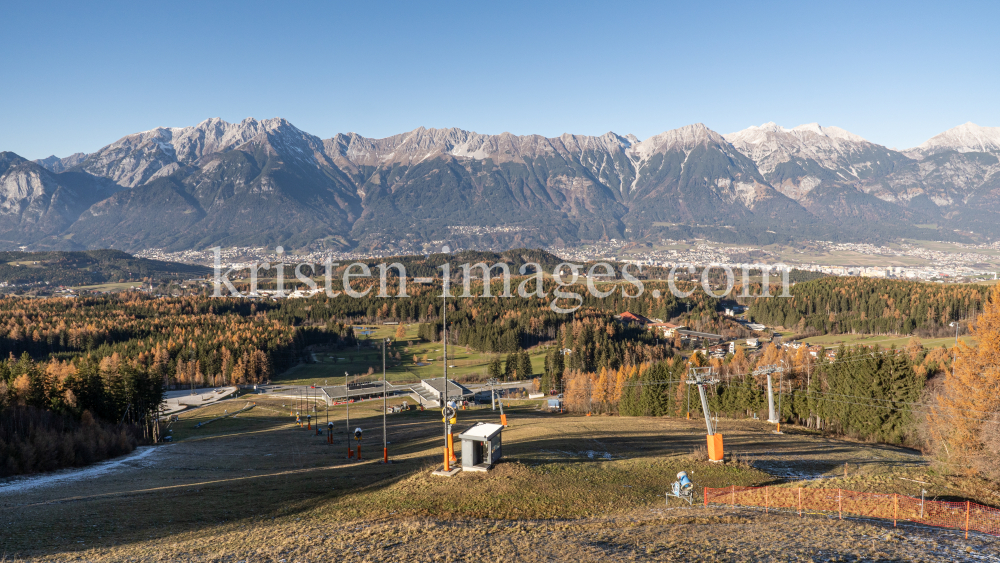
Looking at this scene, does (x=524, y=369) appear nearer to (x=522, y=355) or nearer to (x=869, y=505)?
(x=522, y=355)

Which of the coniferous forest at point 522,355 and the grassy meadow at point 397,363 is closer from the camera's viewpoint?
the coniferous forest at point 522,355

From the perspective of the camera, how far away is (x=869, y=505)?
931 inches

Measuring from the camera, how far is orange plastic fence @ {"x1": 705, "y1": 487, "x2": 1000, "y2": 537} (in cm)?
2177

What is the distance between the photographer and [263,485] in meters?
31.2

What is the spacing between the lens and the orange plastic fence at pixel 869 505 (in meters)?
21.8

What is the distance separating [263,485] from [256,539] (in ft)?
38.3

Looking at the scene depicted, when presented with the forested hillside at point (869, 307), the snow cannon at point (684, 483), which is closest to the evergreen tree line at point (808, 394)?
the snow cannon at point (684, 483)

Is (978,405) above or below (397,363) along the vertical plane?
above

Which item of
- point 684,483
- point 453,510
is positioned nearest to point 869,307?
point 684,483

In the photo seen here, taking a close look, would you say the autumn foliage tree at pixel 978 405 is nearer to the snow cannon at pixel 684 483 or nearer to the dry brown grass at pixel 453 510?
the dry brown grass at pixel 453 510

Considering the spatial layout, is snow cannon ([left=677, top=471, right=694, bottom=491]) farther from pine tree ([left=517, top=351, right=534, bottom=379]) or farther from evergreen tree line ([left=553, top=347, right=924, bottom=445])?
pine tree ([left=517, top=351, right=534, bottom=379])

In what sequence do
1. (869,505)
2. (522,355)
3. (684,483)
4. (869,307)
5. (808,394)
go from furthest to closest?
(869,307), (522,355), (808,394), (684,483), (869,505)

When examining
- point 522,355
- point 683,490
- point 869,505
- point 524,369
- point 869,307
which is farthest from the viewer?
point 869,307

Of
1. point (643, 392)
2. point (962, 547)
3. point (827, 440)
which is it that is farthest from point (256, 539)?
point (643, 392)
